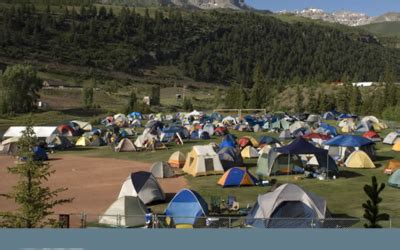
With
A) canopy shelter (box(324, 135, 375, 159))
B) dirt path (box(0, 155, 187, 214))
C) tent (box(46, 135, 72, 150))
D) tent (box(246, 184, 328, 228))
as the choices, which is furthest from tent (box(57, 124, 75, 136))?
tent (box(246, 184, 328, 228))

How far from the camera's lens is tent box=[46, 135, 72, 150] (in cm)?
3769

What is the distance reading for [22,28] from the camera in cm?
13938

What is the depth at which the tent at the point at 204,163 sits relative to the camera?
24922 millimetres

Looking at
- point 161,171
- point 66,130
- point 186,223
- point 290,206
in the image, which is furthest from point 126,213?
point 66,130

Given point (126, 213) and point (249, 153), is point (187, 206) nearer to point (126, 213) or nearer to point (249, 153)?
point (126, 213)

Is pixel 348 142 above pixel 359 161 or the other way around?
above

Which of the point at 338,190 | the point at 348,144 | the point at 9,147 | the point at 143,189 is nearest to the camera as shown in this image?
the point at 143,189

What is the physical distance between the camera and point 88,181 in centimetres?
2416

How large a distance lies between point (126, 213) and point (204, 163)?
949 cm

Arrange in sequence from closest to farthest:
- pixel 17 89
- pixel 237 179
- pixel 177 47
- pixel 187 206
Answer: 1. pixel 187 206
2. pixel 237 179
3. pixel 17 89
4. pixel 177 47

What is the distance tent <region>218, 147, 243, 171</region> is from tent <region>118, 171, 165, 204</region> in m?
7.42

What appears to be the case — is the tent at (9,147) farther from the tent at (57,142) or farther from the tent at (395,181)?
the tent at (395,181)

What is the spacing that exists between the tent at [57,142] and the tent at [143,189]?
1987cm

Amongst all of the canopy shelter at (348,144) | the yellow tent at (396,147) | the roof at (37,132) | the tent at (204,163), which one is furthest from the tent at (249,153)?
the roof at (37,132)
